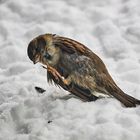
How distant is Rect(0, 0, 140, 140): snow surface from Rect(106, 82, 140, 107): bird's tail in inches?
1.4

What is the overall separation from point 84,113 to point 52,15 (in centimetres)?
155

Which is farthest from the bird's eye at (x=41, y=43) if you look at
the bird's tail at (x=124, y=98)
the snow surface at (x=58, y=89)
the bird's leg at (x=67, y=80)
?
the bird's tail at (x=124, y=98)

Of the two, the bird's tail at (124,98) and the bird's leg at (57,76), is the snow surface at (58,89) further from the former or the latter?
the bird's leg at (57,76)

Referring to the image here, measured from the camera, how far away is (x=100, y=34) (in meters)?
3.93

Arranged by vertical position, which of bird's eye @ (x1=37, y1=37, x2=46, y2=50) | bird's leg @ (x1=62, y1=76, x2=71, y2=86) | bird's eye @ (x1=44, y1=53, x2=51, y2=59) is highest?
bird's eye @ (x1=37, y1=37, x2=46, y2=50)

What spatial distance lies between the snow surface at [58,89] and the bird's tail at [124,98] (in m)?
0.03

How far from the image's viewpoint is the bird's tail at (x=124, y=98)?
2.82 m

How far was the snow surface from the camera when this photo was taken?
273cm

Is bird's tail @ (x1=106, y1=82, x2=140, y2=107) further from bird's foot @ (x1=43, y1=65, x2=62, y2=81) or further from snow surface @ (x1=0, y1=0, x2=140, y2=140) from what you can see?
bird's foot @ (x1=43, y1=65, x2=62, y2=81)

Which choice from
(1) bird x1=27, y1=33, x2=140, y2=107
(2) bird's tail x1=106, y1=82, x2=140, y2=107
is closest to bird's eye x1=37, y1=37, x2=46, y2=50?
(1) bird x1=27, y1=33, x2=140, y2=107

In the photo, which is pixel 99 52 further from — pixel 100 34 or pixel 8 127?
pixel 8 127

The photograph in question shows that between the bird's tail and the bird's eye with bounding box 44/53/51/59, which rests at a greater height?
the bird's eye with bounding box 44/53/51/59

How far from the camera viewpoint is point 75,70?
2836 millimetres

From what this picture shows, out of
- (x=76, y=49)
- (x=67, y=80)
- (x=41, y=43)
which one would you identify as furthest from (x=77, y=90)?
(x=41, y=43)
